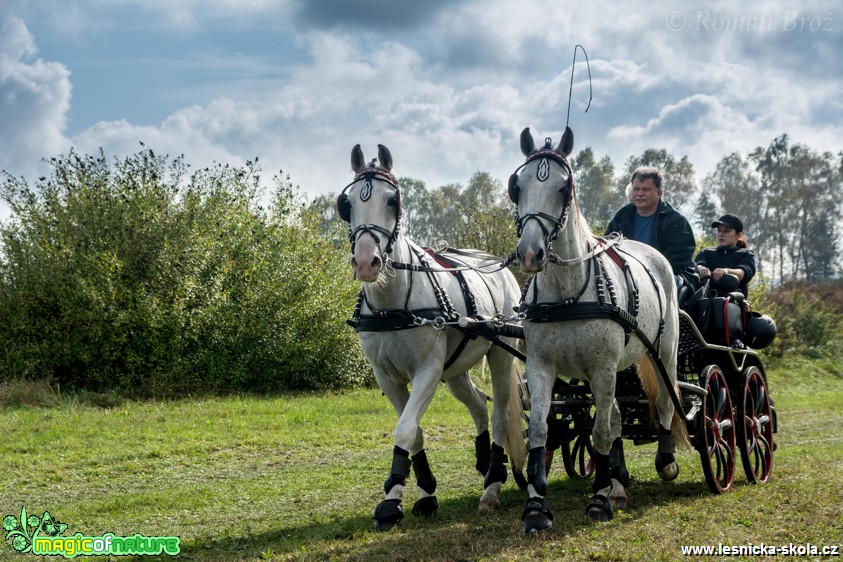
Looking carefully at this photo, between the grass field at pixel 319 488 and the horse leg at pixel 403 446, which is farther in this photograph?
the horse leg at pixel 403 446

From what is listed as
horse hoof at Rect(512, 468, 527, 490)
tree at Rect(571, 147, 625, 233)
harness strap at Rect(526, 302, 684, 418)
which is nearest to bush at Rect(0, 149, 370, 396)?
horse hoof at Rect(512, 468, 527, 490)

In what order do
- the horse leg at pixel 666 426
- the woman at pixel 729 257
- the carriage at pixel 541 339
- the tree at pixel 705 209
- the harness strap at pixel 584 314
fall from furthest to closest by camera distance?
the tree at pixel 705 209 < the woman at pixel 729 257 < the horse leg at pixel 666 426 < the harness strap at pixel 584 314 < the carriage at pixel 541 339

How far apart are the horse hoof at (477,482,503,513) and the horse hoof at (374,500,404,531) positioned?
879mm

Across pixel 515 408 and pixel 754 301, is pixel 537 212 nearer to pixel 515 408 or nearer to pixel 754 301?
pixel 515 408

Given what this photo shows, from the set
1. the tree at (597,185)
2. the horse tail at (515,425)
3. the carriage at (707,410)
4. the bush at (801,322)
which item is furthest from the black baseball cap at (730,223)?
the tree at (597,185)

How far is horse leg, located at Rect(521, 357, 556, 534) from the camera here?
16.2 feet

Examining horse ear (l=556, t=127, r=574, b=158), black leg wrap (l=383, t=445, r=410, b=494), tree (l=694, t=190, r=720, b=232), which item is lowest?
black leg wrap (l=383, t=445, r=410, b=494)

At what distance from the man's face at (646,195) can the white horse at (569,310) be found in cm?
142

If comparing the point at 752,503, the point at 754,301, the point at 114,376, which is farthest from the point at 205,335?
the point at 754,301

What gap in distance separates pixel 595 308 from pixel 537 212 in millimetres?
803

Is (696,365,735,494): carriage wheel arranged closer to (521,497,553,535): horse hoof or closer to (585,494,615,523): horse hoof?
(585,494,615,523): horse hoof

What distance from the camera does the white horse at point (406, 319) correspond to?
5188mm

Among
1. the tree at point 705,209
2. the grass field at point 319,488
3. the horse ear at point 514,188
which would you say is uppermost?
the tree at point 705,209

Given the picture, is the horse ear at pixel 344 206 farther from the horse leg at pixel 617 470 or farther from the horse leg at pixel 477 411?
the horse leg at pixel 617 470
